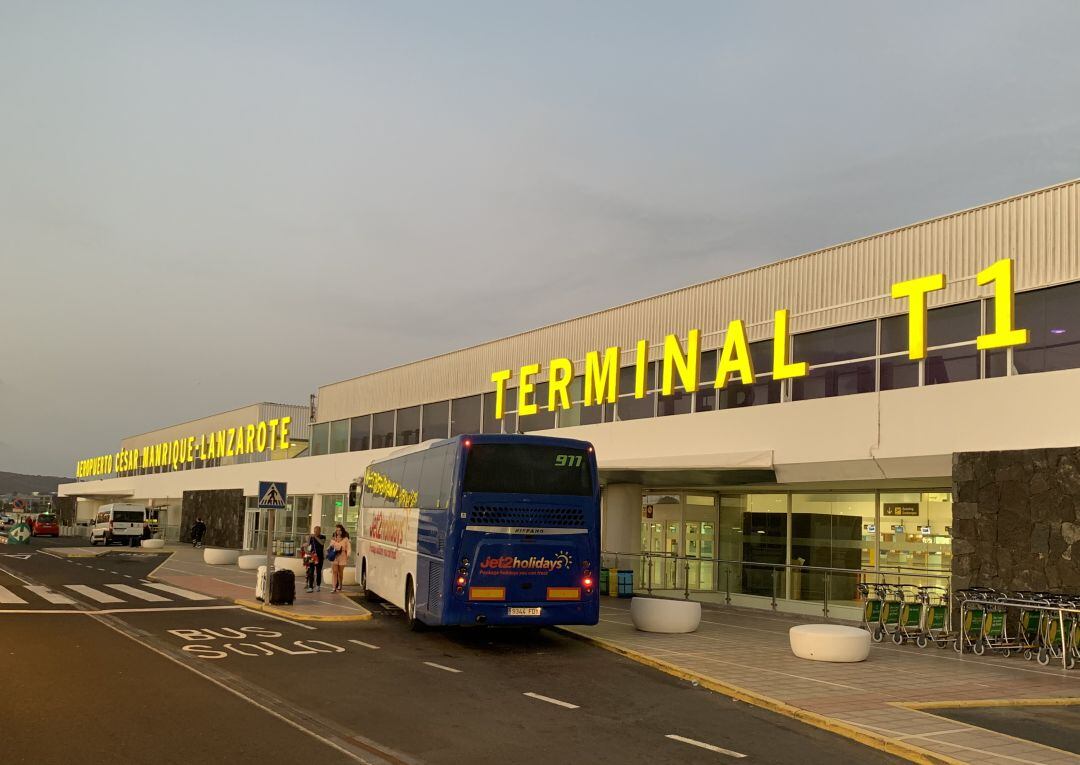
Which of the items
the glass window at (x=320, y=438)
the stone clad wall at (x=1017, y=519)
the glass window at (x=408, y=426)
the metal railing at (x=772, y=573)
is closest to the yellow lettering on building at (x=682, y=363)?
the metal railing at (x=772, y=573)

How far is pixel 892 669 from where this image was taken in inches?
555

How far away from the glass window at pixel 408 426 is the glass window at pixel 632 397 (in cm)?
1409

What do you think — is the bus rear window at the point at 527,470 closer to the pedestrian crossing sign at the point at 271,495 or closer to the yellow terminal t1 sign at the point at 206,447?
the pedestrian crossing sign at the point at 271,495

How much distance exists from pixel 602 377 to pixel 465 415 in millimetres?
10634

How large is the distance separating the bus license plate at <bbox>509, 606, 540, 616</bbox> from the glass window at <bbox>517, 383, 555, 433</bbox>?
53.8ft

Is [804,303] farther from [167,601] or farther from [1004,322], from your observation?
[167,601]

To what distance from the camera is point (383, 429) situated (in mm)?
43969

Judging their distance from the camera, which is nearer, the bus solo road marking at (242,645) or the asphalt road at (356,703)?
the asphalt road at (356,703)

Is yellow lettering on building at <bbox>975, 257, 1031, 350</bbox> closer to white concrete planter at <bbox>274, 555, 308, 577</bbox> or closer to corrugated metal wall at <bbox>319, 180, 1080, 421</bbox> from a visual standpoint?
corrugated metal wall at <bbox>319, 180, 1080, 421</bbox>

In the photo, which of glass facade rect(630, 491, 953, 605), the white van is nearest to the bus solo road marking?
glass facade rect(630, 491, 953, 605)

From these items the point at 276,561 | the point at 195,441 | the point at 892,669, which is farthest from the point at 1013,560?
the point at 195,441

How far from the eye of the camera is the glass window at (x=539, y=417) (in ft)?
105

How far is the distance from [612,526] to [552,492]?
41.0 ft

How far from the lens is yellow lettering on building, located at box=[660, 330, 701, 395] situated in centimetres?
2433
